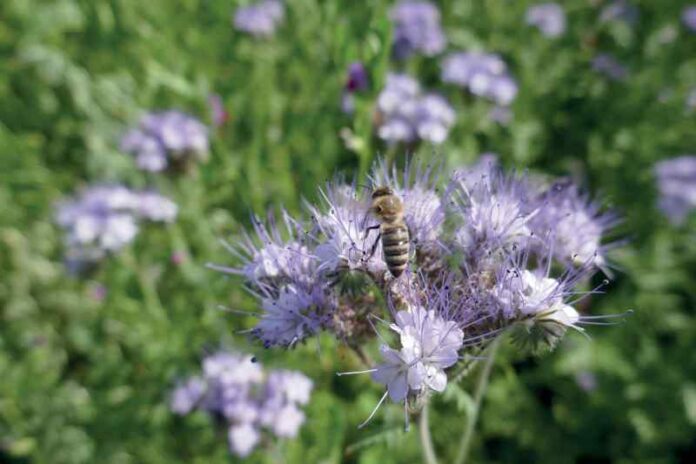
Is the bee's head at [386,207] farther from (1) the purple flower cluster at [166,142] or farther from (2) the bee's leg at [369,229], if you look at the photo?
(1) the purple flower cluster at [166,142]

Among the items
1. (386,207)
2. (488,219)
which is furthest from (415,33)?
(386,207)

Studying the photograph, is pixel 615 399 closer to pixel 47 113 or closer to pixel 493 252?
pixel 493 252

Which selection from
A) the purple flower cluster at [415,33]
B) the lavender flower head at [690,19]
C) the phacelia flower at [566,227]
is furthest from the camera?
the lavender flower head at [690,19]

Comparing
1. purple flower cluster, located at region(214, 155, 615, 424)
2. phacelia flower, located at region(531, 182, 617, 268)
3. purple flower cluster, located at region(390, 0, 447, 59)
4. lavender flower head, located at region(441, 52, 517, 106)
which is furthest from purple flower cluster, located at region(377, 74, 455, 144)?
purple flower cluster, located at region(214, 155, 615, 424)

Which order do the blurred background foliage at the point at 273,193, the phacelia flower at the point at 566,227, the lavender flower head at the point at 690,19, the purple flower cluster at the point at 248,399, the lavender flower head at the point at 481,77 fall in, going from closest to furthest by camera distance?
the phacelia flower at the point at 566,227 → the purple flower cluster at the point at 248,399 → the blurred background foliage at the point at 273,193 → the lavender flower head at the point at 481,77 → the lavender flower head at the point at 690,19

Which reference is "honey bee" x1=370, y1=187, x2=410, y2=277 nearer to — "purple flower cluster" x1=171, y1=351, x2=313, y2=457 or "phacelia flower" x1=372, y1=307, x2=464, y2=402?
"phacelia flower" x1=372, y1=307, x2=464, y2=402

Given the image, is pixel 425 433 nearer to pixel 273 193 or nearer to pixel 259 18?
pixel 273 193

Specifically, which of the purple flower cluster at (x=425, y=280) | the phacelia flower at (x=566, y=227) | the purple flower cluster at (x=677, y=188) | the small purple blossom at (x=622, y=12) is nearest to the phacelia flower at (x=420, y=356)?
the purple flower cluster at (x=425, y=280)
